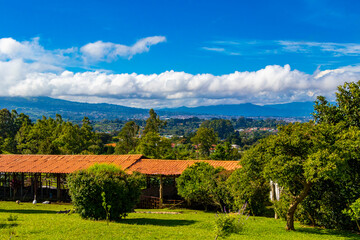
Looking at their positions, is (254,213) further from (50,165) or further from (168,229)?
(50,165)

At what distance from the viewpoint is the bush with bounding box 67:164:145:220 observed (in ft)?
44.1

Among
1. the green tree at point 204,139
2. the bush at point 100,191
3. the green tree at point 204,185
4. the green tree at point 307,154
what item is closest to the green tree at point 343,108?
the green tree at point 307,154

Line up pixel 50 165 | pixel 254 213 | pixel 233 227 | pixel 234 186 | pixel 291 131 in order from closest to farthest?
1. pixel 233 227
2. pixel 291 131
3. pixel 234 186
4. pixel 254 213
5. pixel 50 165

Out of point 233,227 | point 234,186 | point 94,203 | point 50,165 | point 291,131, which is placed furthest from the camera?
point 50,165

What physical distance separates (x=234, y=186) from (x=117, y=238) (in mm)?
7578

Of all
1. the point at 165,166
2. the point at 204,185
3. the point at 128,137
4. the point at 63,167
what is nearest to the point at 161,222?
the point at 204,185

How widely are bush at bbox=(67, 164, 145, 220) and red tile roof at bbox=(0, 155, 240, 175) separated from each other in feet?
28.4

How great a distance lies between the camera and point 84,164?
25422 millimetres

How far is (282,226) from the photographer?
14.1 metres

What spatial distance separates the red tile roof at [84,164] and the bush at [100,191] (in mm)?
8649

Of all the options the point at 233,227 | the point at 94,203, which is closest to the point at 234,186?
the point at 94,203

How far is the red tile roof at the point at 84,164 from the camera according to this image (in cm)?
2359

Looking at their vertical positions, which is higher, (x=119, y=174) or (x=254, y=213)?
(x=119, y=174)

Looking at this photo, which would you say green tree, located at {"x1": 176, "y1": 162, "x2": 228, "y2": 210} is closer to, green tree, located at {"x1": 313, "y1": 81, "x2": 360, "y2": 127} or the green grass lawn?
the green grass lawn
